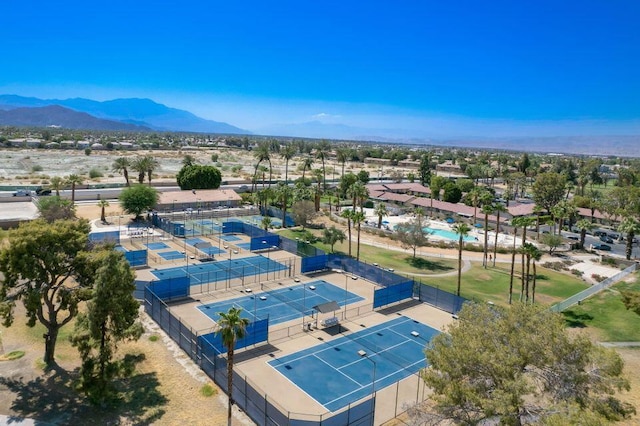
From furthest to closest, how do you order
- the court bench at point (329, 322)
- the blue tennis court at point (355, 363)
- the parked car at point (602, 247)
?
1. the parked car at point (602, 247)
2. the court bench at point (329, 322)
3. the blue tennis court at point (355, 363)

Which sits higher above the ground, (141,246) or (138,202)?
(138,202)

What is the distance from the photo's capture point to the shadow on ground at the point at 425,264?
53747 mm

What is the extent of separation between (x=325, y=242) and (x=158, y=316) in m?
28.1

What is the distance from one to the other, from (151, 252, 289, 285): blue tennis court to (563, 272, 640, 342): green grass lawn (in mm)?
28277

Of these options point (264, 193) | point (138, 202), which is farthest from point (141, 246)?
point (264, 193)

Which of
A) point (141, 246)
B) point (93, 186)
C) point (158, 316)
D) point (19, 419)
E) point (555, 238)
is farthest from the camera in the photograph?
point (93, 186)

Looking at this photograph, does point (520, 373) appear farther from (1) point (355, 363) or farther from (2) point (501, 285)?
(2) point (501, 285)

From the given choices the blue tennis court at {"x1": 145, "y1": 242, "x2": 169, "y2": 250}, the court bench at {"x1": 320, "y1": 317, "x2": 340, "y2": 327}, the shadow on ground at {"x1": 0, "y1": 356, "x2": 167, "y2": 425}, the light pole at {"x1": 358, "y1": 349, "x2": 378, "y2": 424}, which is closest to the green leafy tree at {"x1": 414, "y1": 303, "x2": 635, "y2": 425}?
the light pole at {"x1": 358, "y1": 349, "x2": 378, "y2": 424}

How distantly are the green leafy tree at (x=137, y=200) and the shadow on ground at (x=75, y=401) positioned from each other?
43.5 metres

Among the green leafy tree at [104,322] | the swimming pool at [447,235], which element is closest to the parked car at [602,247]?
the swimming pool at [447,235]

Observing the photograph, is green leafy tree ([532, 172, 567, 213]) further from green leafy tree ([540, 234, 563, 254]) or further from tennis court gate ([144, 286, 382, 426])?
tennis court gate ([144, 286, 382, 426])

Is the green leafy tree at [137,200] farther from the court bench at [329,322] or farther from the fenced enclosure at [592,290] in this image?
the fenced enclosure at [592,290]

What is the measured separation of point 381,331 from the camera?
35.8 meters

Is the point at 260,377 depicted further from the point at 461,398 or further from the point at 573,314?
the point at 573,314
